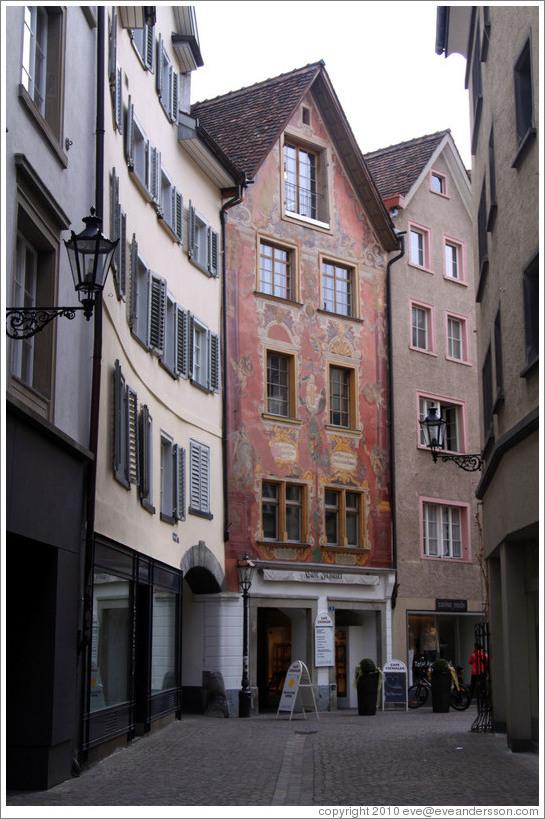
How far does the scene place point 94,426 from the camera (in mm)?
14617

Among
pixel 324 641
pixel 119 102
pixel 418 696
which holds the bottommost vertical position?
pixel 418 696

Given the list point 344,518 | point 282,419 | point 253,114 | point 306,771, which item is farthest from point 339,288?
point 306,771

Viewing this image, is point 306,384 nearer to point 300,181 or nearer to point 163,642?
point 300,181

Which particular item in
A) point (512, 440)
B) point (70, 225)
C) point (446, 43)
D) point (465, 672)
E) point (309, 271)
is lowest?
point (465, 672)

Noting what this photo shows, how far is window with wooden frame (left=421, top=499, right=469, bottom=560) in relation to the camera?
3309cm

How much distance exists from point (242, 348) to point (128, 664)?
40.4 ft

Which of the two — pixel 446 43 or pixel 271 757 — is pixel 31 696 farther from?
pixel 446 43

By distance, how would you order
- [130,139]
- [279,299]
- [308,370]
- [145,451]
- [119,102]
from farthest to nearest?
1. [308,370]
2. [279,299]
3. [145,451]
4. [130,139]
5. [119,102]

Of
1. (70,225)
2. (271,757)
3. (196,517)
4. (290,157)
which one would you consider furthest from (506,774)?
(290,157)

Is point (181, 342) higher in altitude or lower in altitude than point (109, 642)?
higher

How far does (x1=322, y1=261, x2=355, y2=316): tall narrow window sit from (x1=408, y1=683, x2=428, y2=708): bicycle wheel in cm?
1038

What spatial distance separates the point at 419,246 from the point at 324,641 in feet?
43.5

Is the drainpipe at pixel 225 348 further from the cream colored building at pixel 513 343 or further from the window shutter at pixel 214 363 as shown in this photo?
the cream colored building at pixel 513 343

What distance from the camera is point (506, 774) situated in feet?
42.3
